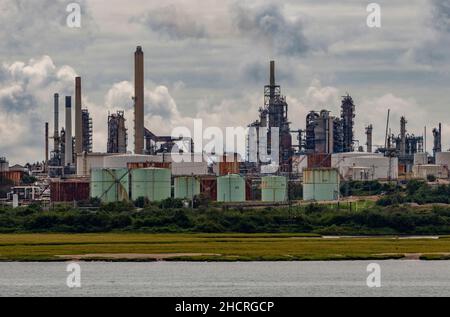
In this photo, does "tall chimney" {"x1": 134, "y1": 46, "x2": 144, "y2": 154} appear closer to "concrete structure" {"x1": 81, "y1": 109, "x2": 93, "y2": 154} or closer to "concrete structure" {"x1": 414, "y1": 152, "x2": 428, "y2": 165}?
"concrete structure" {"x1": 81, "y1": 109, "x2": 93, "y2": 154}

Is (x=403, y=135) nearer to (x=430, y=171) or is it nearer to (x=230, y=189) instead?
(x=430, y=171)

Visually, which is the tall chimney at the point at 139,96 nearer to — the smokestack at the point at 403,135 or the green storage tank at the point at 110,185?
the green storage tank at the point at 110,185

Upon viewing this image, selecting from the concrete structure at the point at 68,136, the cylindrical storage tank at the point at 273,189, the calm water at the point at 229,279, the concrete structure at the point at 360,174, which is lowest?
the calm water at the point at 229,279

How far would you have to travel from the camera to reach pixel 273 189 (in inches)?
6029

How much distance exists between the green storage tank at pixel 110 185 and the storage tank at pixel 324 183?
20438mm

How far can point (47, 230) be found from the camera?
11412 cm

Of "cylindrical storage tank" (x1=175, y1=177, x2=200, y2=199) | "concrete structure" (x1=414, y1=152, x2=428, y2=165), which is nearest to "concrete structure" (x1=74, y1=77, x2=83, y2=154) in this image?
"cylindrical storage tank" (x1=175, y1=177, x2=200, y2=199)

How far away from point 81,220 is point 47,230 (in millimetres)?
2924

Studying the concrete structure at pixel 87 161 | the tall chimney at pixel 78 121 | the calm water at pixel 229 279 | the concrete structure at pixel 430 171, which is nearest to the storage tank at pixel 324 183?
the concrete structure at pixel 430 171

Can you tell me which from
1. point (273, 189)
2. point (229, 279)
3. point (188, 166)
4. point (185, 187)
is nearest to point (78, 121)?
point (188, 166)

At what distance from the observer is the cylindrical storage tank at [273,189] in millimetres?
153125
